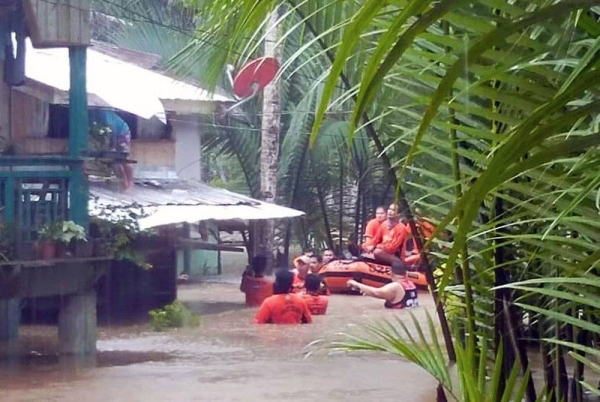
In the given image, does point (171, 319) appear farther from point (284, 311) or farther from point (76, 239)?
point (76, 239)

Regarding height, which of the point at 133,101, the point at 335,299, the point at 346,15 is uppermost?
the point at 133,101

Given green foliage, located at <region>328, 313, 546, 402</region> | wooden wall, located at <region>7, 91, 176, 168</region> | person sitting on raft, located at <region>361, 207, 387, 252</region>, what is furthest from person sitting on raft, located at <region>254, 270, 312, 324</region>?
green foliage, located at <region>328, 313, 546, 402</region>

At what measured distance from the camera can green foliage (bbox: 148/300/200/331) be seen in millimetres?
13617

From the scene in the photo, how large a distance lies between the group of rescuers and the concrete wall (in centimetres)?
187

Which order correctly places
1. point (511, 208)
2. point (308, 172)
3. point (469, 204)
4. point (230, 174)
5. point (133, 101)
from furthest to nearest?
1. point (230, 174)
2. point (308, 172)
3. point (133, 101)
4. point (511, 208)
5. point (469, 204)

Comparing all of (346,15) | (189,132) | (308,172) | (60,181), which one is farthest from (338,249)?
(346,15)

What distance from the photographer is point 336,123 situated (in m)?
18.3

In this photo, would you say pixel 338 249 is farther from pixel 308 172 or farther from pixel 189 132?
pixel 189 132

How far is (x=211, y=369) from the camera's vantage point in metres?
10.2

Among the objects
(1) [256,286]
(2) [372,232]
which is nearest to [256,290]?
(1) [256,286]

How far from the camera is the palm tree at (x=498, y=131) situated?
3.35ft

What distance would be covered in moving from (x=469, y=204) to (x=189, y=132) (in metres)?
16.8

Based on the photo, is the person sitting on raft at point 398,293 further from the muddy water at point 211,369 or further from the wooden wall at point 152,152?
the wooden wall at point 152,152

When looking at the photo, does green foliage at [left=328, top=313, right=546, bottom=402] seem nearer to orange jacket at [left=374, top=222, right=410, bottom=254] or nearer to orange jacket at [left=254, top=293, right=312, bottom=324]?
orange jacket at [left=254, top=293, right=312, bottom=324]
